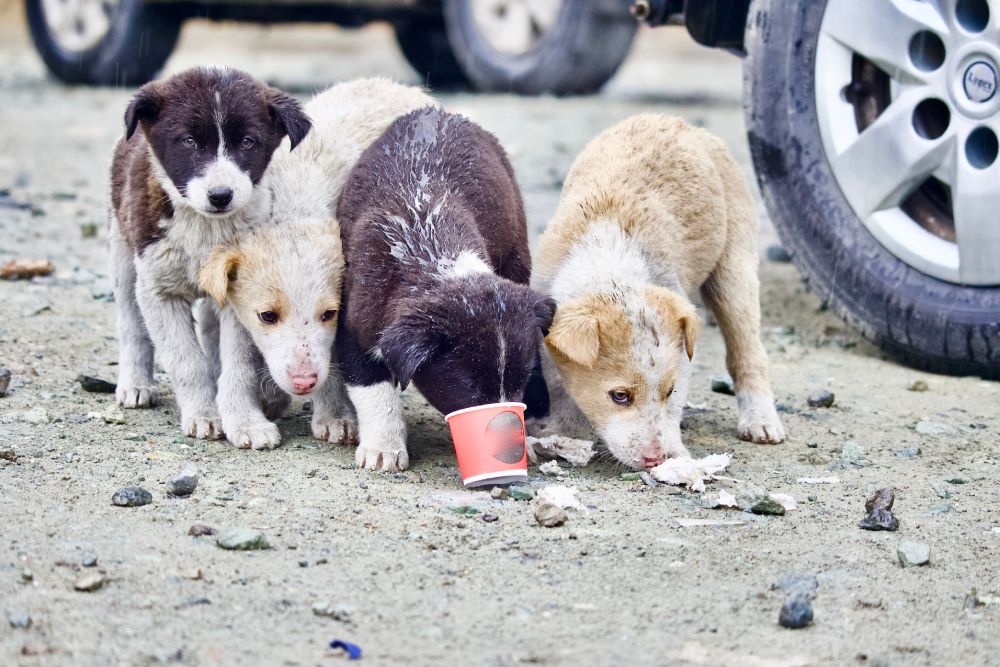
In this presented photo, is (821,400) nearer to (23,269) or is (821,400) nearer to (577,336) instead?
(577,336)

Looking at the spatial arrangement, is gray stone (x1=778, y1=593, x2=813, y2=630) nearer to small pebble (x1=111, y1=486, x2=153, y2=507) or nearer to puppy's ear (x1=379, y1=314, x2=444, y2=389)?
puppy's ear (x1=379, y1=314, x2=444, y2=389)

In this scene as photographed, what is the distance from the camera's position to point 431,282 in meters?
4.32

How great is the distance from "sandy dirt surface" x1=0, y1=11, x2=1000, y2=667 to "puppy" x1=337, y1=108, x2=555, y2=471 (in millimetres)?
300

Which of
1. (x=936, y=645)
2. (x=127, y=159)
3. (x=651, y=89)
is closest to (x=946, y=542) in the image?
(x=936, y=645)

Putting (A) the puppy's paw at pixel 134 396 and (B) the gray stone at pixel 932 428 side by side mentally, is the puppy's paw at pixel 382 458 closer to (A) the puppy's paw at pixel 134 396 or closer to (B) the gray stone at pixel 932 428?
(A) the puppy's paw at pixel 134 396

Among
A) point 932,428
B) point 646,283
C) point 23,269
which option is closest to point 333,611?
point 646,283

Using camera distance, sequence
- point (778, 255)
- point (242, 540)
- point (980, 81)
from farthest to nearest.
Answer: point (778, 255)
point (980, 81)
point (242, 540)

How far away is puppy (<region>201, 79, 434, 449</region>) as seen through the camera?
4.48 m

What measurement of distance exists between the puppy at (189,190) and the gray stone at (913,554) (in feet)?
7.67

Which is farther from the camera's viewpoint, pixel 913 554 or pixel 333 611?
pixel 913 554

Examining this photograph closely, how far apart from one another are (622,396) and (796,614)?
1395mm

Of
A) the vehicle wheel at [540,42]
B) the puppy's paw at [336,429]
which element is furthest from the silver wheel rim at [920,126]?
the vehicle wheel at [540,42]

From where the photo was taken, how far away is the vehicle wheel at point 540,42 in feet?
35.8

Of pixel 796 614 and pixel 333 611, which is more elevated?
pixel 796 614
